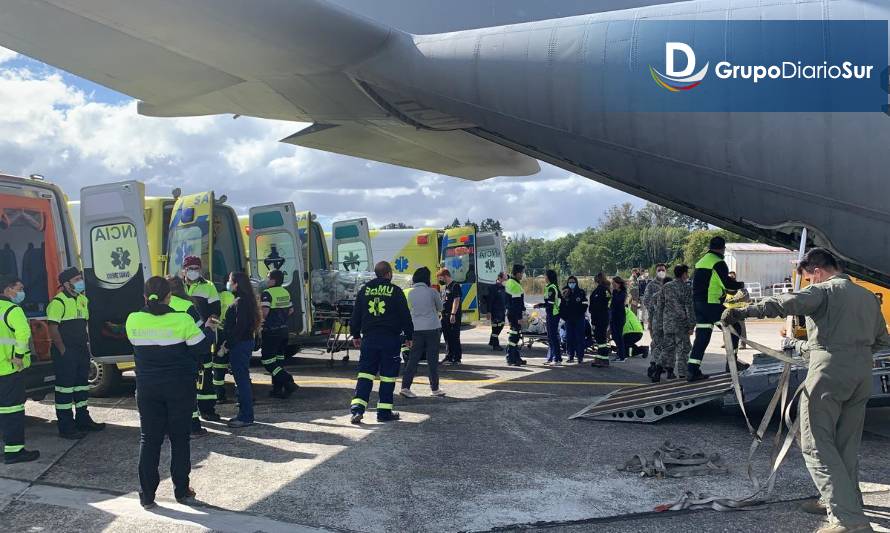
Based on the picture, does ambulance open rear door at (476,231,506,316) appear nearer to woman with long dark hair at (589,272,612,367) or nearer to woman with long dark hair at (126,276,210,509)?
woman with long dark hair at (589,272,612,367)

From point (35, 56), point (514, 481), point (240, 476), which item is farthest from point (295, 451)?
point (35, 56)

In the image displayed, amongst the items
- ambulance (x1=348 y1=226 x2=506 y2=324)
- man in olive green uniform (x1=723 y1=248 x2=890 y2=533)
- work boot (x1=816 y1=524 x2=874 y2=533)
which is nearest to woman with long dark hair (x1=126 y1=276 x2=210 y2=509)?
man in olive green uniform (x1=723 y1=248 x2=890 y2=533)

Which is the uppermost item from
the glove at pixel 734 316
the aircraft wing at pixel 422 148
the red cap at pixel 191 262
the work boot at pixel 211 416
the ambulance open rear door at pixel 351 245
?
the aircraft wing at pixel 422 148

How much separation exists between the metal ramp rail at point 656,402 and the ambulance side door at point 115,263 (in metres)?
5.39

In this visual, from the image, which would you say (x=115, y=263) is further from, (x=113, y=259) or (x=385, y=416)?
(x=385, y=416)

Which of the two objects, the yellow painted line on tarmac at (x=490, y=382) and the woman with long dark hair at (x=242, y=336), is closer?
the woman with long dark hair at (x=242, y=336)

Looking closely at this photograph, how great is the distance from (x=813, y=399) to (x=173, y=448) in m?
4.37

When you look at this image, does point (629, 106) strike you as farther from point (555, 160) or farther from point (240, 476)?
point (240, 476)

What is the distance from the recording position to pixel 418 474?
219 inches

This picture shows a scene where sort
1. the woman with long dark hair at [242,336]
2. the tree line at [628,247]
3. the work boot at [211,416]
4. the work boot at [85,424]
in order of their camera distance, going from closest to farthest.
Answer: the work boot at [85,424]
the woman with long dark hair at [242,336]
the work boot at [211,416]
the tree line at [628,247]

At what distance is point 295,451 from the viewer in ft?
20.7

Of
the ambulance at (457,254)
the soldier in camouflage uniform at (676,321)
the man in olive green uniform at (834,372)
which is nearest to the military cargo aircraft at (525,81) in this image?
the soldier in camouflage uniform at (676,321)

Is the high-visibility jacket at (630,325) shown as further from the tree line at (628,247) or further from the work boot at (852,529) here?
the tree line at (628,247)

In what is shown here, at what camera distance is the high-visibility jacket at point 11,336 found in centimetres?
612
